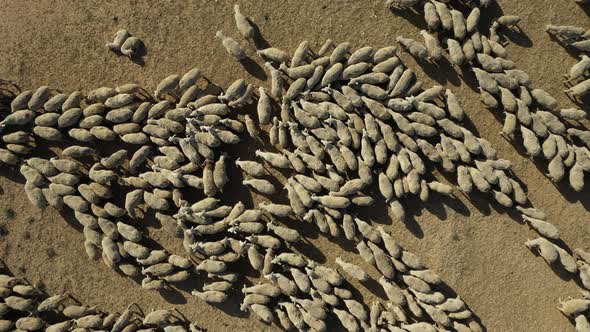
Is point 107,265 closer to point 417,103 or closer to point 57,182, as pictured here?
point 57,182

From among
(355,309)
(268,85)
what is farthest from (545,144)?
(268,85)

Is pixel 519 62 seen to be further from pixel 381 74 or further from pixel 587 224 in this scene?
pixel 587 224

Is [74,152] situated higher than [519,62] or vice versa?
[519,62]

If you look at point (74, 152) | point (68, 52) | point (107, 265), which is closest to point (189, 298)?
point (107, 265)

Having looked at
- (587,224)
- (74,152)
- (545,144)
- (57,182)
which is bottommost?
(57,182)

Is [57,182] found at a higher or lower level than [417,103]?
lower

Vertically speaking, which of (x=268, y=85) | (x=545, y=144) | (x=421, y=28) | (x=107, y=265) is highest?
(x=421, y=28)
